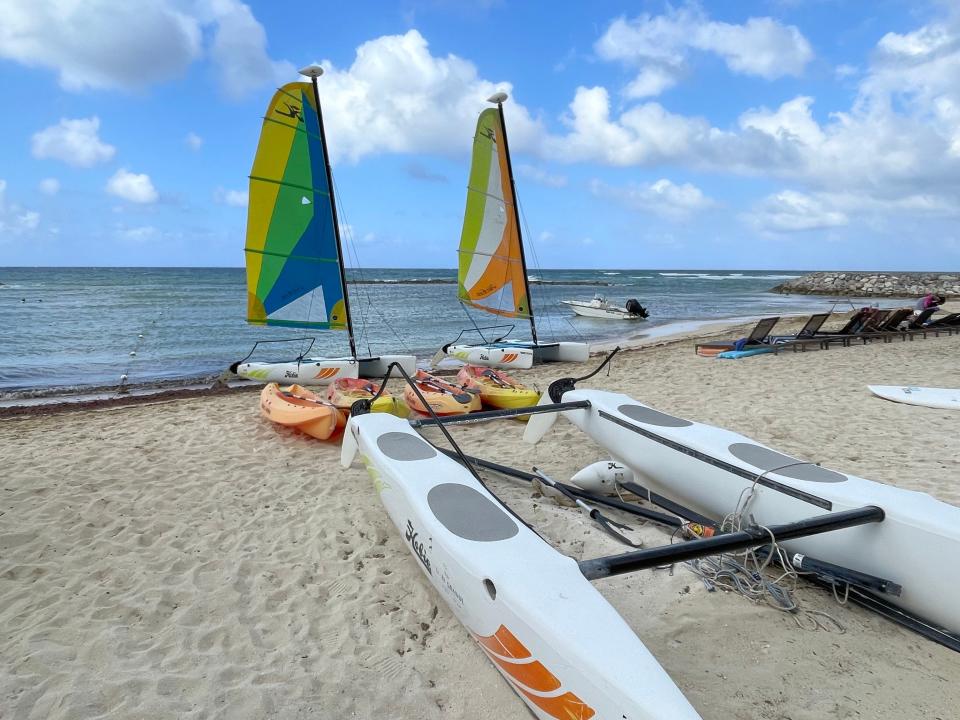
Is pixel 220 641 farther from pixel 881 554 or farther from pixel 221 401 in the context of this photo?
pixel 221 401

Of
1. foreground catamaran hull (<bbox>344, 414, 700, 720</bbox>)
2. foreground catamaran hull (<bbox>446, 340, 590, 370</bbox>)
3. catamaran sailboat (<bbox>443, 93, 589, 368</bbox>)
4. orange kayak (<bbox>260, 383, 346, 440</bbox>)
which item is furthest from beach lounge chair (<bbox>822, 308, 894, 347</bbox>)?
foreground catamaran hull (<bbox>344, 414, 700, 720</bbox>)

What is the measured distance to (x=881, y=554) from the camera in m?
2.94

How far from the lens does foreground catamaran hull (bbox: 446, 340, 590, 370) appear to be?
10.8 metres

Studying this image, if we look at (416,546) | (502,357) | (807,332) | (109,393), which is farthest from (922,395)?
(109,393)

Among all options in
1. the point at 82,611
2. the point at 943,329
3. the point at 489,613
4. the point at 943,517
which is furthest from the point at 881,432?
the point at 943,329

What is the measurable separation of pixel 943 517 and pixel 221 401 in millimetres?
7915

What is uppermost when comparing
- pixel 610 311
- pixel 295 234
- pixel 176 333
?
pixel 295 234

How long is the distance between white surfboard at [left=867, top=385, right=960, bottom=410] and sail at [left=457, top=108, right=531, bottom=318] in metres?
5.97

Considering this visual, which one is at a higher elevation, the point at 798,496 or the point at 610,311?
the point at 798,496

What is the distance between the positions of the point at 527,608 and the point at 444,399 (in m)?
4.70

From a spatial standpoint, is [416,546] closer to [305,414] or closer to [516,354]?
[305,414]

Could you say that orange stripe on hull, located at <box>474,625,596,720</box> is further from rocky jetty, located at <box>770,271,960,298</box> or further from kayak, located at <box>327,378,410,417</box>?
rocky jetty, located at <box>770,271,960,298</box>

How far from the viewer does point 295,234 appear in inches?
341

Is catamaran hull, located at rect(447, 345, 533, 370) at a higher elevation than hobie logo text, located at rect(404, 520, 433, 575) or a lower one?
lower
